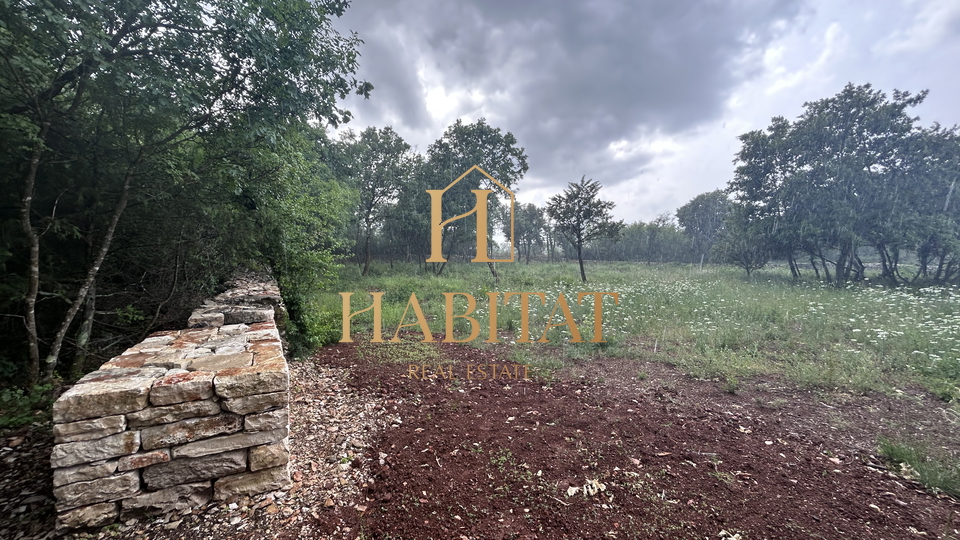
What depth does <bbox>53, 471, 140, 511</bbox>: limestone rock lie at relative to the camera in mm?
1479

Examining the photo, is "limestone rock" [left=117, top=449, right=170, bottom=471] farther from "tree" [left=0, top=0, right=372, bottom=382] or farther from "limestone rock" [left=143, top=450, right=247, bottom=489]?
"tree" [left=0, top=0, right=372, bottom=382]

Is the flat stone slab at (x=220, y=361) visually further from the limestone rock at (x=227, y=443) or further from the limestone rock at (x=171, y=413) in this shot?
the limestone rock at (x=227, y=443)

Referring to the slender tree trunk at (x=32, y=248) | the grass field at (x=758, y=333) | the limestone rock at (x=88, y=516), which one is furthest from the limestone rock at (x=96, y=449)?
the grass field at (x=758, y=333)

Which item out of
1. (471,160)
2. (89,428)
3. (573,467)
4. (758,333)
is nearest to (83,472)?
(89,428)

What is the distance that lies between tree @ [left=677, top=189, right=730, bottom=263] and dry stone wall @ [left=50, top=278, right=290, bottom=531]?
26334 millimetres

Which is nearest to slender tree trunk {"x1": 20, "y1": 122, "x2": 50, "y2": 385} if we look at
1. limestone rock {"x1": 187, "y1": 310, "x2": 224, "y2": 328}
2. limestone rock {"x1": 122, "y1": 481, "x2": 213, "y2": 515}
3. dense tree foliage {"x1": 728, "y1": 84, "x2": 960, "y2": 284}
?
limestone rock {"x1": 187, "y1": 310, "x2": 224, "y2": 328}

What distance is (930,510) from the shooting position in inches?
73.7

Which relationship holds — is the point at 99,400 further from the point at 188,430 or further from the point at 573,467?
the point at 573,467

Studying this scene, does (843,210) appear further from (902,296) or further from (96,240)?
(96,240)

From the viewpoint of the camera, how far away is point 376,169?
48.2ft

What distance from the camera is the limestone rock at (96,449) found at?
57.2 inches

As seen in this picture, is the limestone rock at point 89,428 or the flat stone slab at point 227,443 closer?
the limestone rock at point 89,428

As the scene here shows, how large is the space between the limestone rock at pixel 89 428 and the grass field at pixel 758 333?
3.48 m

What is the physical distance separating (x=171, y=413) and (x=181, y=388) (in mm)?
129
